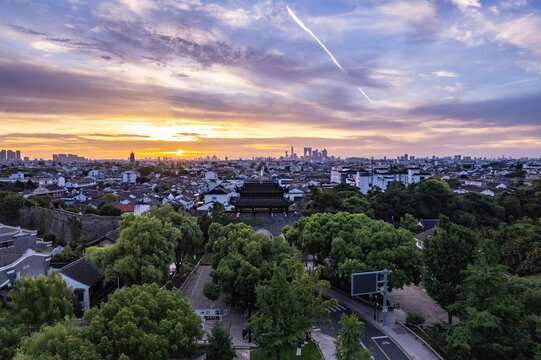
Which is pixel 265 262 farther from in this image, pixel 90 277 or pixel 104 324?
pixel 90 277

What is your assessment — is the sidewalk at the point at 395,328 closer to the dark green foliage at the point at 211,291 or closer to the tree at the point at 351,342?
the tree at the point at 351,342

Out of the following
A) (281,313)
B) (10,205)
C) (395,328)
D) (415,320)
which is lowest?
(395,328)

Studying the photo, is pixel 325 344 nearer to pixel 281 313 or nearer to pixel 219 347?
pixel 281 313

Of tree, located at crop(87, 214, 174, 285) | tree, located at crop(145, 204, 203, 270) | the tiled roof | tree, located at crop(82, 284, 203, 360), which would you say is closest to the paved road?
tree, located at crop(82, 284, 203, 360)

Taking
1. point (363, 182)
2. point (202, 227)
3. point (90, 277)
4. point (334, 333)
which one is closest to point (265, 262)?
point (334, 333)

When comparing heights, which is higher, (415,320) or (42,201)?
(42,201)

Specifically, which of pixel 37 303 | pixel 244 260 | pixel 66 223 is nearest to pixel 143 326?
pixel 37 303
